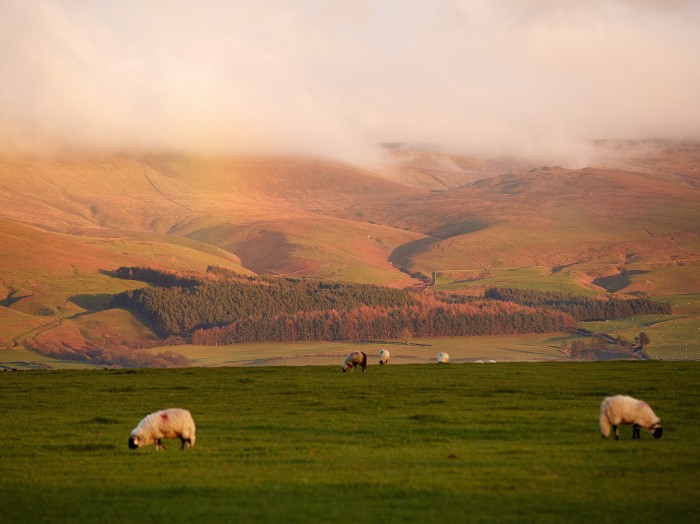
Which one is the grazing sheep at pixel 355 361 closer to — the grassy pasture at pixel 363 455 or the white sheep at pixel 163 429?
the grassy pasture at pixel 363 455

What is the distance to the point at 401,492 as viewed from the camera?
22.8 metres

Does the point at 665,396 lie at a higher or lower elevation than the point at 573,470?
higher

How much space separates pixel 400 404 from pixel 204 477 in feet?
54.2

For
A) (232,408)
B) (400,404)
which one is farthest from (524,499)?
(232,408)

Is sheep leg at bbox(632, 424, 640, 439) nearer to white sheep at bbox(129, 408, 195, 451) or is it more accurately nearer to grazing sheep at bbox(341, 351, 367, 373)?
white sheep at bbox(129, 408, 195, 451)

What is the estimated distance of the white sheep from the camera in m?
29.9

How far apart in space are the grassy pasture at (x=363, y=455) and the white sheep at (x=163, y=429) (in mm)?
543

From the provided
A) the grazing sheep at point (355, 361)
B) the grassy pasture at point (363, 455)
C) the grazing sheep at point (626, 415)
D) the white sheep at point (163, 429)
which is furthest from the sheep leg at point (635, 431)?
the grazing sheep at point (355, 361)

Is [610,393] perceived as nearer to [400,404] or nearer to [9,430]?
[400,404]

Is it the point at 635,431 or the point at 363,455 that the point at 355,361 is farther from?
the point at 363,455

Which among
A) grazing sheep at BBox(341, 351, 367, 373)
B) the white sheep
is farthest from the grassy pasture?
grazing sheep at BBox(341, 351, 367, 373)

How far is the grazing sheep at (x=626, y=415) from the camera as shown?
1147 inches

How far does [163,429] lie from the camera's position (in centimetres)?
3003

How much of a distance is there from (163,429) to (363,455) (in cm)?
664
